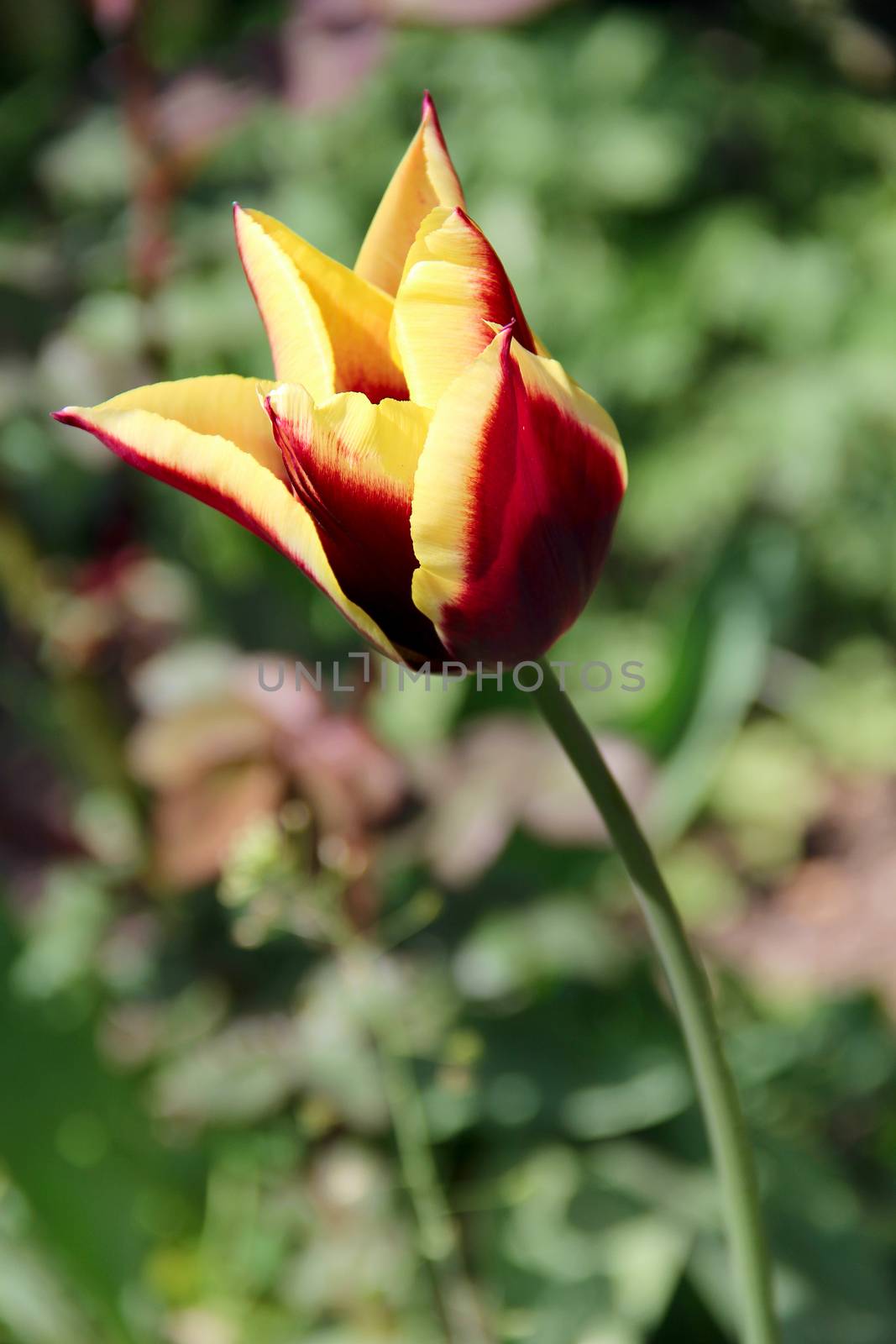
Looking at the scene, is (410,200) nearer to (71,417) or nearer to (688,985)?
(71,417)

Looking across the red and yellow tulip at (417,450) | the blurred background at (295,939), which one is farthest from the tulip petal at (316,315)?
the blurred background at (295,939)

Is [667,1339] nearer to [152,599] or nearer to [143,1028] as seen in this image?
[143,1028]

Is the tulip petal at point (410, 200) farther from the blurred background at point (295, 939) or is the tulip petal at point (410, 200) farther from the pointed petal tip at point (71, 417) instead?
the blurred background at point (295, 939)

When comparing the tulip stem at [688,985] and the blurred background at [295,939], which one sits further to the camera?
the blurred background at [295,939]

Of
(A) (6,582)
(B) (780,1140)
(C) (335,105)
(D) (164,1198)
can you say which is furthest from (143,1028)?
(C) (335,105)

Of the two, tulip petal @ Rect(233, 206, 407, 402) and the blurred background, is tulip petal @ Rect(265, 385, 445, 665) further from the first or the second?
the blurred background

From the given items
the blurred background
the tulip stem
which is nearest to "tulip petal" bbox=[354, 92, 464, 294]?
the tulip stem

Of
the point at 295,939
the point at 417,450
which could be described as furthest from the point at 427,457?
the point at 295,939
